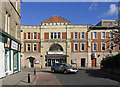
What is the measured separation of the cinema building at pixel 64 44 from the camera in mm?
37781

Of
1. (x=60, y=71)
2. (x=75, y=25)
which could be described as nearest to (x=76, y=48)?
(x=75, y=25)

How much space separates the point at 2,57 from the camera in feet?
45.9

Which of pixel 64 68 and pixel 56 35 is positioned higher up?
pixel 56 35

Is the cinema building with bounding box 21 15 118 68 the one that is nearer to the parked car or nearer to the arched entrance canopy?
the arched entrance canopy

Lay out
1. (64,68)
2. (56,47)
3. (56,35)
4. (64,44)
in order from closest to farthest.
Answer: (64,68) → (64,44) → (56,35) → (56,47)

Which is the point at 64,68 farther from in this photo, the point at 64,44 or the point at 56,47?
the point at 56,47

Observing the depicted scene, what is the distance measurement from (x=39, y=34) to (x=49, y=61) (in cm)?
719

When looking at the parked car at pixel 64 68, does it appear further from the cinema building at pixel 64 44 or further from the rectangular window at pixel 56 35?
the rectangular window at pixel 56 35

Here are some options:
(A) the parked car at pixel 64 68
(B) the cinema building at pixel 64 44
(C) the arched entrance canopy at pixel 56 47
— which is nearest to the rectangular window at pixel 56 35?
(B) the cinema building at pixel 64 44

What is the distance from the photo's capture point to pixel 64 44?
125 feet

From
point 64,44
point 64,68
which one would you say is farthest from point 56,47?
point 64,68

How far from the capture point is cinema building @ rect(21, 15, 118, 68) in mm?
37781

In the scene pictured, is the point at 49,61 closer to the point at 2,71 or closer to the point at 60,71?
the point at 60,71

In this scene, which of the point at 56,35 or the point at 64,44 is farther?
the point at 56,35
